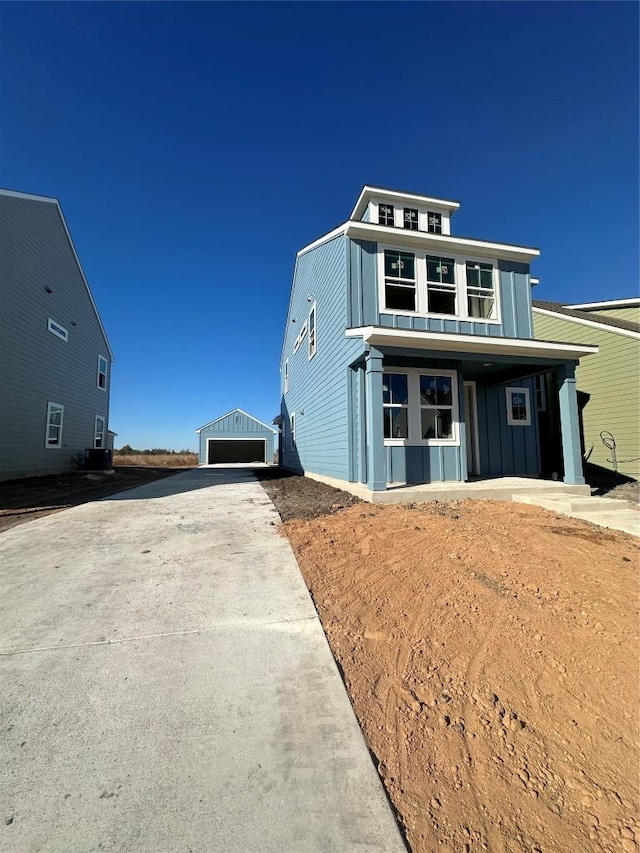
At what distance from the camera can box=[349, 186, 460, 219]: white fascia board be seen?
32.8 ft

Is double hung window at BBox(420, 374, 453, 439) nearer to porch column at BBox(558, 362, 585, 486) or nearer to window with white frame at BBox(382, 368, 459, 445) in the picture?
window with white frame at BBox(382, 368, 459, 445)

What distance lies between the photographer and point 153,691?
6.68 feet

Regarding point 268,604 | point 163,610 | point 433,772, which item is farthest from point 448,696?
point 163,610

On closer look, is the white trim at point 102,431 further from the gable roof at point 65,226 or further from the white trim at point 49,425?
the gable roof at point 65,226

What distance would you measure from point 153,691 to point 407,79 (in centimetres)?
1231

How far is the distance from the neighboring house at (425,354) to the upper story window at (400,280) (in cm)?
3

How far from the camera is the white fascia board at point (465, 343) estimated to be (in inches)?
272

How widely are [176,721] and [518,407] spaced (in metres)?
10.3

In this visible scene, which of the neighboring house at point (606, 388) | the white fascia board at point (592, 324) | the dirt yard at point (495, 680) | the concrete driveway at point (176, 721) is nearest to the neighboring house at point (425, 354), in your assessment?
the neighboring house at point (606, 388)

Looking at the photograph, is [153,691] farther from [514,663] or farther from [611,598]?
[611,598]

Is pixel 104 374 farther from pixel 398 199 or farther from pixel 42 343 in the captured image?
pixel 398 199

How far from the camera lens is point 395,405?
26.7ft

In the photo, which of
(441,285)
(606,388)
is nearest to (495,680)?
(441,285)

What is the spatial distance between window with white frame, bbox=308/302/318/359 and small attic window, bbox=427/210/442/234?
4.03 m
